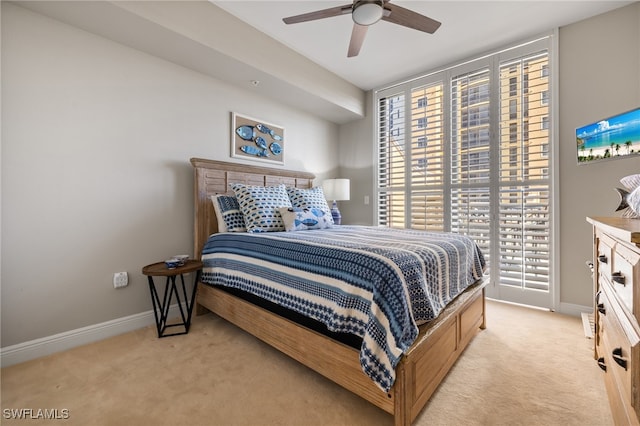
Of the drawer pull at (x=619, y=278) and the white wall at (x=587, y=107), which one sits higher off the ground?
the white wall at (x=587, y=107)

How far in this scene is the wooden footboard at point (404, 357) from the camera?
1146 millimetres

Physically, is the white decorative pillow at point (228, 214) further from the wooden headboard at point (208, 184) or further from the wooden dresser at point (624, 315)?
the wooden dresser at point (624, 315)

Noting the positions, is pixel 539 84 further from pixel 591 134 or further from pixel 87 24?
pixel 87 24

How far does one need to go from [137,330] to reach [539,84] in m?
4.36

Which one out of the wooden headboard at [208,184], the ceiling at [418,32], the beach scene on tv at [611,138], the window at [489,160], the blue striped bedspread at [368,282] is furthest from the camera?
the window at [489,160]

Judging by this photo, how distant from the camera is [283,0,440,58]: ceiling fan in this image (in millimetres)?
1737

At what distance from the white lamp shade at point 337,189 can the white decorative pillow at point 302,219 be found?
3.37 ft

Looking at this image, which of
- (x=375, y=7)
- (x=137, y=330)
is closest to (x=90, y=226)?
(x=137, y=330)

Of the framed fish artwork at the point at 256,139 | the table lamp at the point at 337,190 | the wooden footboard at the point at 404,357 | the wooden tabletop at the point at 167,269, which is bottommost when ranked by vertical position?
the wooden footboard at the point at 404,357

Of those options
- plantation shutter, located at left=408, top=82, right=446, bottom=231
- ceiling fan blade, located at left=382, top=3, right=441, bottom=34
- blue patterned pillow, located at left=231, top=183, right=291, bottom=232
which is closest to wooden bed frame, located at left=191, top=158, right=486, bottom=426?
blue patterned pillow, located at left=231, top=183, right=291, bottom=232

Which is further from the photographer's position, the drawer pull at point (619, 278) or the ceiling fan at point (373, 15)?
the ceiling fan at point (373, 15)

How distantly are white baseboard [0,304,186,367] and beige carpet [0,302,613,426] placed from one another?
64mm

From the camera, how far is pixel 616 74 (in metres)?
2.25

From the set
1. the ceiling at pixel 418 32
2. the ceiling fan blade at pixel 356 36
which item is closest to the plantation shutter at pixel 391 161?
the ceiling at pixel 418 32
